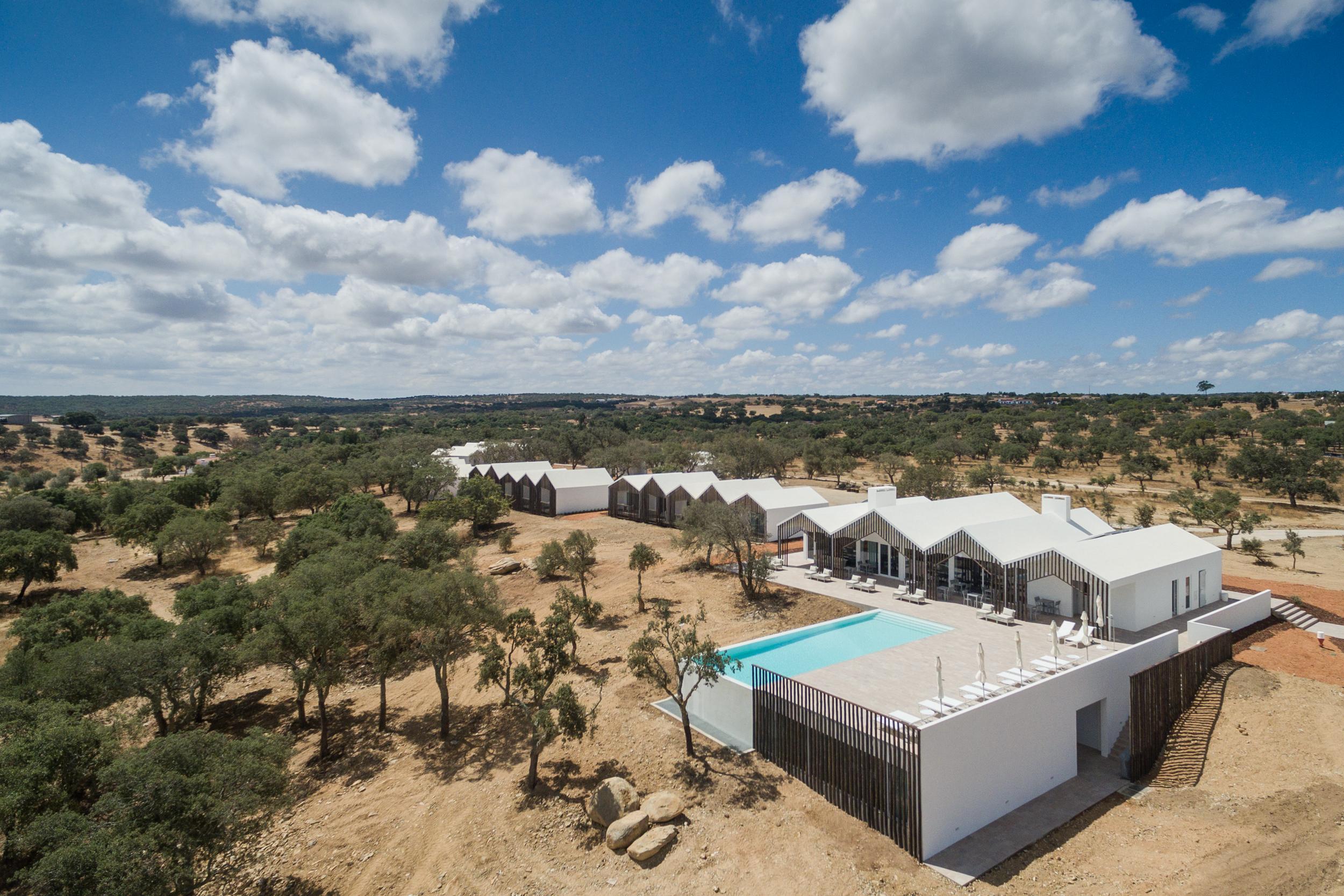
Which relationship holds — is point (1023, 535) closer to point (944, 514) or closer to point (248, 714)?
point (944, 514)

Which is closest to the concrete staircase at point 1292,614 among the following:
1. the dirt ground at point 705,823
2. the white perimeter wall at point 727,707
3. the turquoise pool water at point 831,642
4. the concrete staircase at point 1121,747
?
the dirt ground at point 705,823

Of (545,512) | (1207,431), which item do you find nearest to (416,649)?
(545,512)

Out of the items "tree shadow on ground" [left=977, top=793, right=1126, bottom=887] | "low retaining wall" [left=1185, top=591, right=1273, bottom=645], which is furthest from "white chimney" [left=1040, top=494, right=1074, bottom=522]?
"tree shadow on ground" [left=977, top=793, right=1126, bottom=887]

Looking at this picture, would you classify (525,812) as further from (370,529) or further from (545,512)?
(545,512)

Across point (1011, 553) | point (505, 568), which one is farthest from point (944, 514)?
point (505, 568)

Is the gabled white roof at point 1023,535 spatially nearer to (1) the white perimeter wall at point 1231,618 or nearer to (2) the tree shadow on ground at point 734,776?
(1) the white perimeter wall at point 1231,618

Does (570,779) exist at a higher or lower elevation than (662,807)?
lower

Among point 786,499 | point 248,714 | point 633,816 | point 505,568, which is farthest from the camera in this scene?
point 786,499
